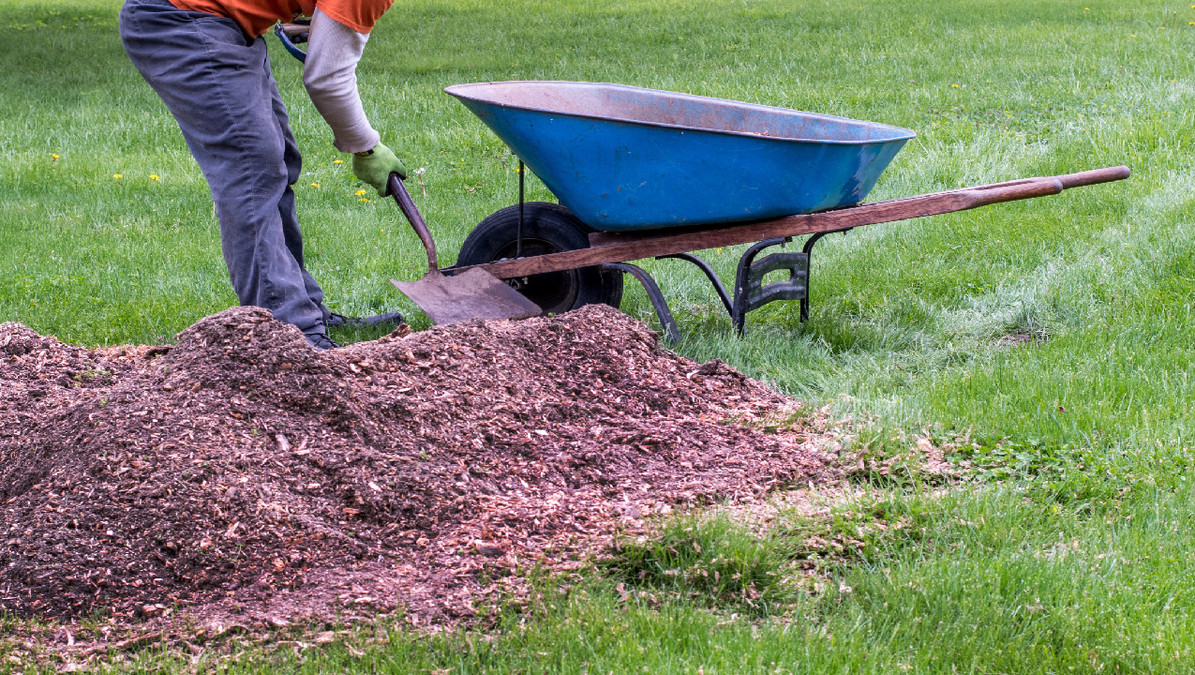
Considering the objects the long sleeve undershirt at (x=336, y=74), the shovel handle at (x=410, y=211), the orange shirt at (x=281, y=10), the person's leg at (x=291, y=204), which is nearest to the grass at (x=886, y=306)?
the person's leg at (x=291, y=204)

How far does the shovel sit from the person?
0.43 meters

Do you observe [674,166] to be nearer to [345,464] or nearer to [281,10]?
[281,10]

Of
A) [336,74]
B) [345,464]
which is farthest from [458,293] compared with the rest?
[345,464]

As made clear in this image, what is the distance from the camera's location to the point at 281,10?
372 cm

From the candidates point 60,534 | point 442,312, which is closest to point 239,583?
point 60,534

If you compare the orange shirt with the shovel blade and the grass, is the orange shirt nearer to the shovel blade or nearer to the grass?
the shovel blade

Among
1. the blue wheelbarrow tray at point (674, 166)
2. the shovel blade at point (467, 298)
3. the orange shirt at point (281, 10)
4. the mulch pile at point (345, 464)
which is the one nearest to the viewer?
the mulch pile at point (345, 464)

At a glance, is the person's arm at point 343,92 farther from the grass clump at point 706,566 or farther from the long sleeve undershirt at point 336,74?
the grass clump at point 706,566

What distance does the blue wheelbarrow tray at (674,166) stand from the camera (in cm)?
377

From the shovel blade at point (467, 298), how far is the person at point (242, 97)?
1.43ft

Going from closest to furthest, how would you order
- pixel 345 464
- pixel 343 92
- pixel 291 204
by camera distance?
pixel 345 464 < pixel 343 92 < pixel 291 204

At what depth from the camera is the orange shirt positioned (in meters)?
3.47

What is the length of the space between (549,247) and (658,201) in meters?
0.67

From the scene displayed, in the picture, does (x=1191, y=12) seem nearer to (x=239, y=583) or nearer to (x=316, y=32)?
(x=316, y=32)
